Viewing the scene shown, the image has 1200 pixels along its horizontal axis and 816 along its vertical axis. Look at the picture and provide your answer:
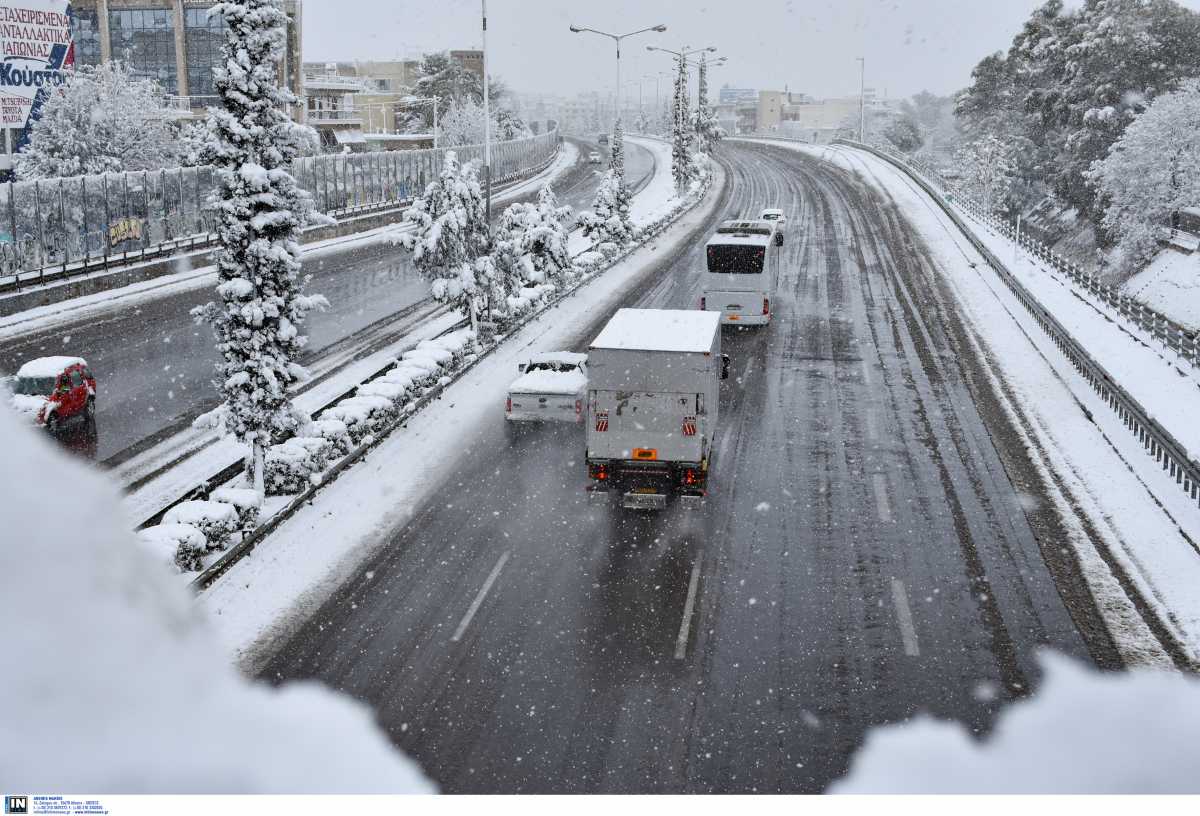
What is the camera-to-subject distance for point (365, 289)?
5019 centimetres

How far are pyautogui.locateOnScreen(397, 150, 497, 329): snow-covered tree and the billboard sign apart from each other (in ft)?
91.6

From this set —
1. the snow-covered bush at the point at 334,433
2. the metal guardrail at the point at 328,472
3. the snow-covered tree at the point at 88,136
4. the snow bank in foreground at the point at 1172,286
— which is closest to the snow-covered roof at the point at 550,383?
the metal guardrail at the point at 328,472

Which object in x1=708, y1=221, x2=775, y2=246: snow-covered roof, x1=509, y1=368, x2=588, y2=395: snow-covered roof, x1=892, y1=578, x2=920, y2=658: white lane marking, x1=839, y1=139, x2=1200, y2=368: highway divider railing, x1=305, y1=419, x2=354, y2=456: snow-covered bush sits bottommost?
x1=892, y1=578, x2=920, y2=658: white lane marking

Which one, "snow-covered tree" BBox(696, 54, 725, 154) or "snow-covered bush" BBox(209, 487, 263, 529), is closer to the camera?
"snow-covered bush" BBox(209, 487, 263, 529)

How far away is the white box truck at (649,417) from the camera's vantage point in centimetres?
2047

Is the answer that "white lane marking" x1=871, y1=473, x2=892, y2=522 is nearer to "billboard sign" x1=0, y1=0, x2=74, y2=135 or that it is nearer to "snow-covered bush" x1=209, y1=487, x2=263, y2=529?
"snow-covered bush" x1=209, y1=487, x2=263, y2=529

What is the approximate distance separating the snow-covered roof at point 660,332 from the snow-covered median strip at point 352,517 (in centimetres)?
495

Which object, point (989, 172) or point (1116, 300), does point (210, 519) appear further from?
point (989, 172)

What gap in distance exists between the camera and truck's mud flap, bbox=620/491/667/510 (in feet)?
68.0

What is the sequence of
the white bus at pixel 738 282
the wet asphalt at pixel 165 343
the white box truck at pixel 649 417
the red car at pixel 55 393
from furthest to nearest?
1. the white bus at pixel 738 282
2. the wet asphalt at pixel 165 343
3. the red car at pixel 55 393
4. the white box truck at pixel 649 417

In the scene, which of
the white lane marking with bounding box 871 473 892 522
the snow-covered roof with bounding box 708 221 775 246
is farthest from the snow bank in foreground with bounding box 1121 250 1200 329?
the white lane marking with bounding box 871 473 892 522

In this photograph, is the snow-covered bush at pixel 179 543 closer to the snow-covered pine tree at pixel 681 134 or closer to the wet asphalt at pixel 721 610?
the wet asphalt at pixel 721 610

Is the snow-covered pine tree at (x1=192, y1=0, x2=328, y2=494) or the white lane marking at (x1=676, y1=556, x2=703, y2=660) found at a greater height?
the snow-covered pine tree at (x1=192, y1=0, x2=328, y2=494)

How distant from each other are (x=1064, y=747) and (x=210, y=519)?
13.2 m
